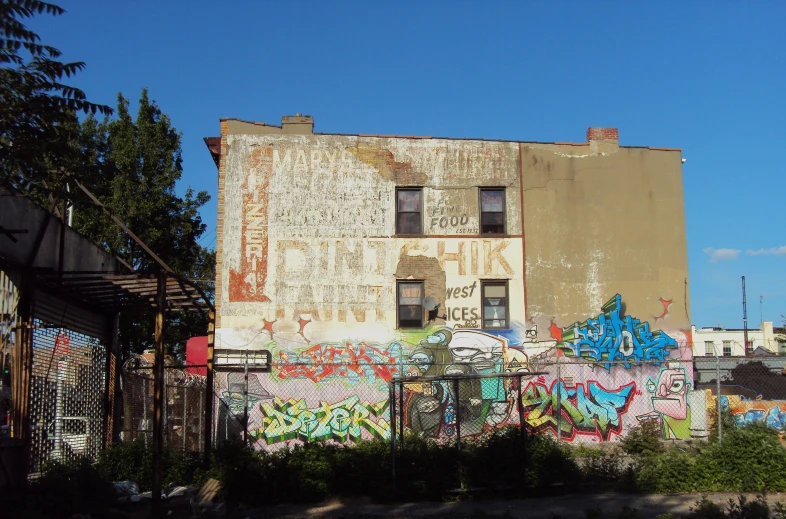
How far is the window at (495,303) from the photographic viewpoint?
21656mm

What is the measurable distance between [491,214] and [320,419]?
7.42 m

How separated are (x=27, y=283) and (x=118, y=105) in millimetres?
17084

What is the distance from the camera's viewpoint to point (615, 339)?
21719mm

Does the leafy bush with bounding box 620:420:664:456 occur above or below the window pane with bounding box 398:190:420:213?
below

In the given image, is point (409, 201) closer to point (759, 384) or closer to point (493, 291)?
point (493, 291)

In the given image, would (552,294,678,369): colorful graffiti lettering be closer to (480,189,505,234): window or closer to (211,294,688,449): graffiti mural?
(211,294,688,449): graffiti mural

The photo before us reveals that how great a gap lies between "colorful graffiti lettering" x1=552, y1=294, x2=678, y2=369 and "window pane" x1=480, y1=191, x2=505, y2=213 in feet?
12.8

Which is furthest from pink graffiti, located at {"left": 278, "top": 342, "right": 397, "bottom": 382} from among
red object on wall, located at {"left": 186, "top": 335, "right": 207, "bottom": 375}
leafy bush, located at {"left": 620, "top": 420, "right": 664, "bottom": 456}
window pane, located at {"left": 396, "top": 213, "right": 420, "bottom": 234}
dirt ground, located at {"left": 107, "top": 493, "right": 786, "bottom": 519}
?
dirt ground, located at {"left": 107, "top": 493, "right": 786, "bottom": 519}

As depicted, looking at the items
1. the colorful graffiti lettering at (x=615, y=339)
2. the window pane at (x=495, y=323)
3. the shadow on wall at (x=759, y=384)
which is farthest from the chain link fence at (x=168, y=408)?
the shadow on wall at (x=759, y=384)

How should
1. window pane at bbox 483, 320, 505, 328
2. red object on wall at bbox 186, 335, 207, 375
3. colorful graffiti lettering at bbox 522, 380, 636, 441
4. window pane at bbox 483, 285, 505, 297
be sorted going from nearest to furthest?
1. colorful graffiti lettering at bbox 522, 380, 636, 441
2. red object on wall at bbox 186, 335, 207, 375
3. window pane at bbox 483, 320, 505, 328
4. window pane at bbox 483, 285, 505, 297

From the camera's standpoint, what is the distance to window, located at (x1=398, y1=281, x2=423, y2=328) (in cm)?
2152

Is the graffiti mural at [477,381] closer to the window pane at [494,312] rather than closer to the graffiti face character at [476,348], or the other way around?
the graffiti face character at [476,348]

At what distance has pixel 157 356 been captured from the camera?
1159 centimetres

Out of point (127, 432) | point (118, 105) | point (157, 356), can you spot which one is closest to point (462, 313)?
point (127, 432)
